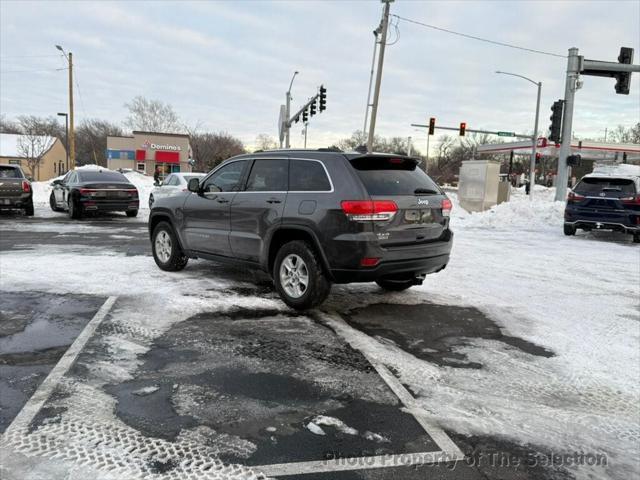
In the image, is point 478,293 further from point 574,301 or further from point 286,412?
point 286,412

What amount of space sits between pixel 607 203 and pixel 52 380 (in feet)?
44.3

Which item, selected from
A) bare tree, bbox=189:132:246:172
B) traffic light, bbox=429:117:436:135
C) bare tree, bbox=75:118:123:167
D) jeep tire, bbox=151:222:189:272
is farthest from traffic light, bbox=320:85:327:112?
bare tree, bbox=75:118:123:167

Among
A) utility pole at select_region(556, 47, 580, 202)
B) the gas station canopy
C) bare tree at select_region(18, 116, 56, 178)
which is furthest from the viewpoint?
bare tree at select_region(18, 116, 56, 178)

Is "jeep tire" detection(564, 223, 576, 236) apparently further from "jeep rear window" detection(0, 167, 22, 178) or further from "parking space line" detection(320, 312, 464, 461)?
"jeep rear window" detection(0, 167, 22, 178)

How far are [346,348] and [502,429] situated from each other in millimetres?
1666

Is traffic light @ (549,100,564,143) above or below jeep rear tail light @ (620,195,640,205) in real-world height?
above

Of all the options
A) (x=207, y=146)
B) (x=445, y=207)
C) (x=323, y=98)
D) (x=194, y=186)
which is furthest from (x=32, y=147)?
(x=445, y=207)

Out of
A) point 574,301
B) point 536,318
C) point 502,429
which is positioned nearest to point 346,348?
point 502,429

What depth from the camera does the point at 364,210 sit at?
5.13m

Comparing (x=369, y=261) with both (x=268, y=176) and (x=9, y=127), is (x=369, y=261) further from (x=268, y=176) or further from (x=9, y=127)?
(x=9, y=127)

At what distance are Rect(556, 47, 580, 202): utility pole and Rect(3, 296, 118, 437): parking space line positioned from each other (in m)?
19.0

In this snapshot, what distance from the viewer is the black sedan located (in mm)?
16359

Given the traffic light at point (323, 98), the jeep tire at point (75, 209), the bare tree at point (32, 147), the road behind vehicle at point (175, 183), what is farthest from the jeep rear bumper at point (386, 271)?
the bare tree at point (32, 147)

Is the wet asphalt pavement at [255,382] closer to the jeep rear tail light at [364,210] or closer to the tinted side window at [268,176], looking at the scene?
the jeep rear tail light at [364,210]
